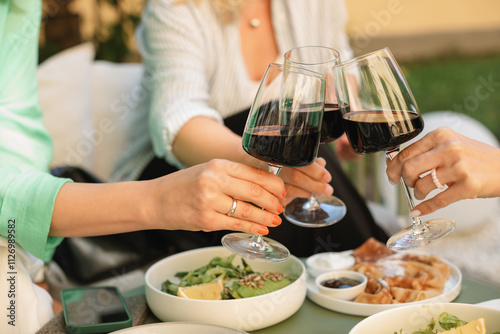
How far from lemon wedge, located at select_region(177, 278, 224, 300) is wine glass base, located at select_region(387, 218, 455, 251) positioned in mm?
327

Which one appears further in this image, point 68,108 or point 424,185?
point 68,108

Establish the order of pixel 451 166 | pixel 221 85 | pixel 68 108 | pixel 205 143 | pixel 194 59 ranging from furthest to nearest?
pixel 68 108
pixel 221 85
pixel 194 59
pixel 205 143
pixel 451 166

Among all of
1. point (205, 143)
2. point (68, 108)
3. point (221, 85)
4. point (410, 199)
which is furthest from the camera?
point (68, 108)

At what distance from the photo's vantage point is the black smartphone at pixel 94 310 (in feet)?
3.21

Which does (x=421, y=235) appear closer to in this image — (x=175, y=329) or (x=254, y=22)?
(x=175, y=329)

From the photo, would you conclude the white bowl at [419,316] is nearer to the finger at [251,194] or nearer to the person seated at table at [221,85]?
the finger at [251,194]

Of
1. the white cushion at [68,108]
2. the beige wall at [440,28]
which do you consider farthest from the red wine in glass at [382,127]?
the beige wall at [440,28]

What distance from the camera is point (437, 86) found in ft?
20.0

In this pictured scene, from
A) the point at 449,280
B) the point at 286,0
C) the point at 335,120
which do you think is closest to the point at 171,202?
the point at 335,120

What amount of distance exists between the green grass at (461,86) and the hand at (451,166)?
4741 millimetres

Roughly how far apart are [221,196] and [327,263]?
0.40 meters

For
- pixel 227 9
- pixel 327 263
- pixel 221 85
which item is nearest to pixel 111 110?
pixel 221 85

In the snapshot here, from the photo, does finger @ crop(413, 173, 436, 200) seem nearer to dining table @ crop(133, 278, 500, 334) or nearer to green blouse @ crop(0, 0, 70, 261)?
dining table @ crop(133, 278, 500, 334)

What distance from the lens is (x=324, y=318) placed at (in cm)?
106
